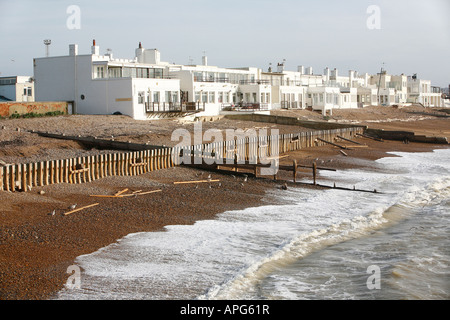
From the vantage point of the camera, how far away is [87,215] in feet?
48.7

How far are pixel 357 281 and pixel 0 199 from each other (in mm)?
9763

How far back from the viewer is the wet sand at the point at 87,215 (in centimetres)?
1076

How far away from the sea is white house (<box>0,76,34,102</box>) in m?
49.6

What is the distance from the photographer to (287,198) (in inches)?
760

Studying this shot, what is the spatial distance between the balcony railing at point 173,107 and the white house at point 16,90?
22604 mm

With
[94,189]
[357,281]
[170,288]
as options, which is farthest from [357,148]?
[170,288]

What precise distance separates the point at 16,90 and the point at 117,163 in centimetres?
4695

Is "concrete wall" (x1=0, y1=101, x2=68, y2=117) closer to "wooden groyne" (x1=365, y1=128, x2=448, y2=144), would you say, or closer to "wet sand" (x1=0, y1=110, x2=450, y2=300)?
"wet sand" (x1=0, y1=110, x2=450, y2=300)

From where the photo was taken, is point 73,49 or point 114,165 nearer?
point 114,165

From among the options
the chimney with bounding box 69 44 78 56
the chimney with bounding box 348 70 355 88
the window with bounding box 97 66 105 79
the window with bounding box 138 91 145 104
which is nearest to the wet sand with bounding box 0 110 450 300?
the window with bounding box 138 91 145 104

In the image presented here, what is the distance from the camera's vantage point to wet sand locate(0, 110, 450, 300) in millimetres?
10758

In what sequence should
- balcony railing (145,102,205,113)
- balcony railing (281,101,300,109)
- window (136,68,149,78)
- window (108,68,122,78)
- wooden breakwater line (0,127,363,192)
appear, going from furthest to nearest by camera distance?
balcony railing (281,101,300,109) < window (136,68,149,78) < window (108,68,122,78) < balcony railing (145,102,205,113) < wooden breakwater line (0,127,363,192)

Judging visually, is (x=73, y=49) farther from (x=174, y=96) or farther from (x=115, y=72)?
(x=174, y=96)

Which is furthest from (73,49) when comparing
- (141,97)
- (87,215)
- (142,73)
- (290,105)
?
(87,215)
